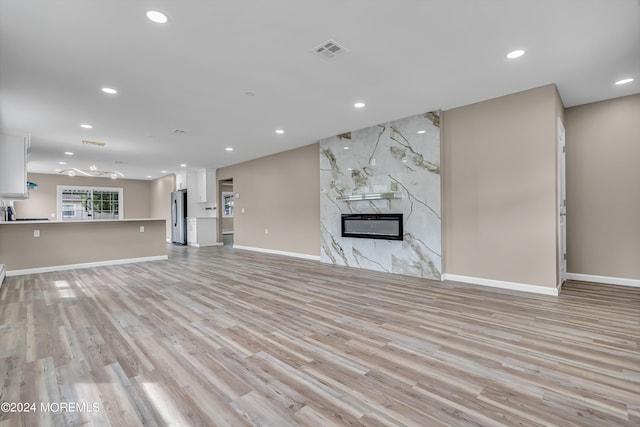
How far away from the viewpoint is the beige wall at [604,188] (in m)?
4.10

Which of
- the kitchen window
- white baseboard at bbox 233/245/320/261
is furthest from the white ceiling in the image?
the kitchen window

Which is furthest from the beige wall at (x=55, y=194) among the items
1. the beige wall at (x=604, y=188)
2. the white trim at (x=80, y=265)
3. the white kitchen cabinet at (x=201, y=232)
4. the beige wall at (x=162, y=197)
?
the beige wall at (x=604, y=188)

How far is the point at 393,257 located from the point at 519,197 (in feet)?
6.87

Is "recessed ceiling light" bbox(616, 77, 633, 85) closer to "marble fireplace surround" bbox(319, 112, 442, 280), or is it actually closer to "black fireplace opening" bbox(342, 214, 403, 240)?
"marble fireplace surround" bbox(319, 112, 442, 280)

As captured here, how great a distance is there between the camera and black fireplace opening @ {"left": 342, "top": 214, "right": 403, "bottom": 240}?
514cm

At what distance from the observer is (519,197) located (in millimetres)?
4008

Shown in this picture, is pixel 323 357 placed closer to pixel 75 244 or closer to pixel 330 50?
pixel 330 50

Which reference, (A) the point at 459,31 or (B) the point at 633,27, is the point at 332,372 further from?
(B) the point at 633,27

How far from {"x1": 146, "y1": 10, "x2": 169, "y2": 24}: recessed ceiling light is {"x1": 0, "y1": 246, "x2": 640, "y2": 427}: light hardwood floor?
8.63 ft

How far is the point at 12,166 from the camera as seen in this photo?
5094 millimetres

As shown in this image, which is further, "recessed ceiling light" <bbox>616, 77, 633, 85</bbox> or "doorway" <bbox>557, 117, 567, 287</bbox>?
"doorway" <bbox>557, 117, 567, 287</bbox>

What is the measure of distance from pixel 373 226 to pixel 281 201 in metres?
3.01

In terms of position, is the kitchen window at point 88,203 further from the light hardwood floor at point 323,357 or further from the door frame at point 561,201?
the door frame at point 561,201

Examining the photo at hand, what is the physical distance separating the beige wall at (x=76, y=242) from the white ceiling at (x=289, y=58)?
190 cm
